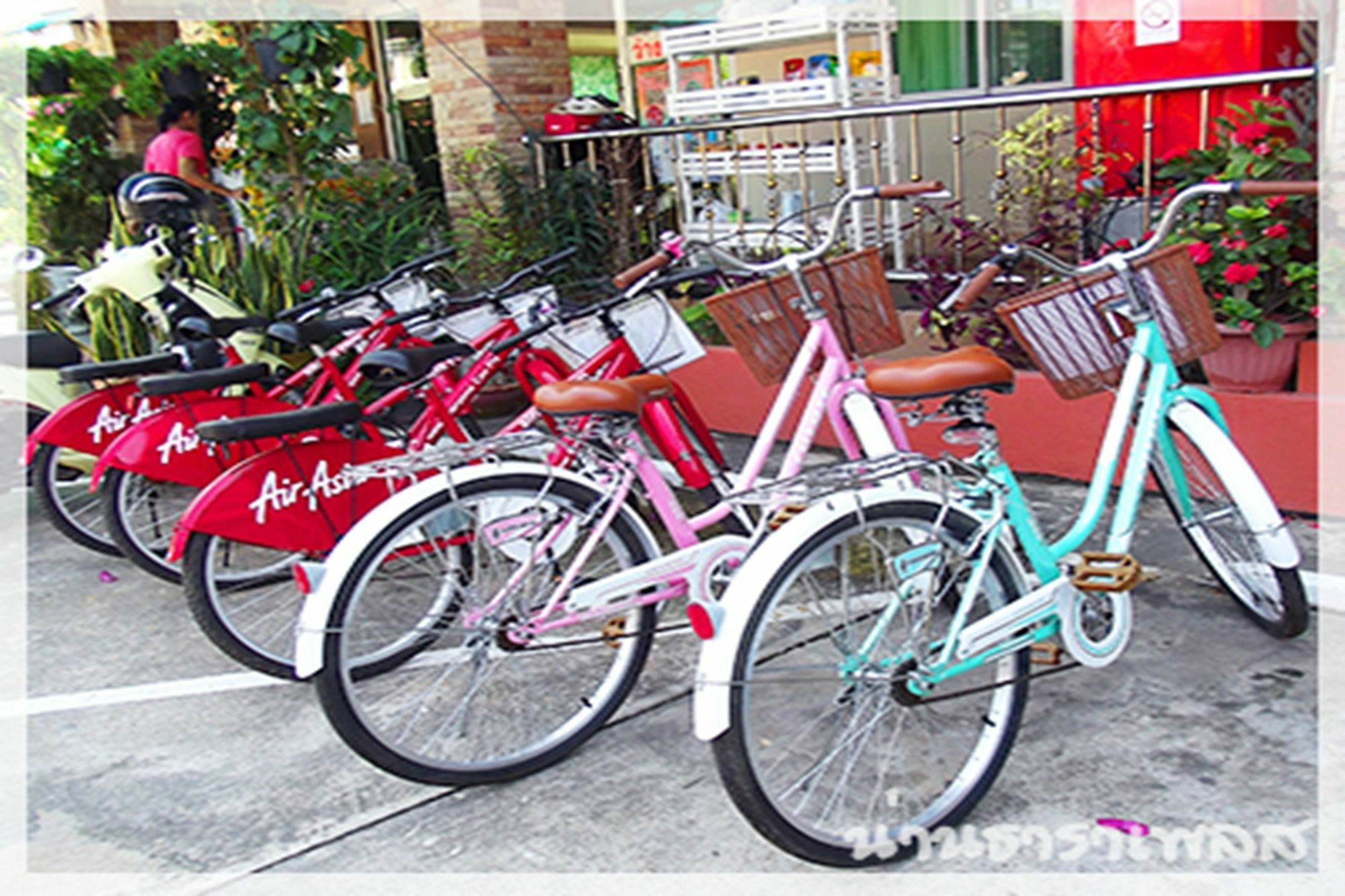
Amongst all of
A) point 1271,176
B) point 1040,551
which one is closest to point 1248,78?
point 1271,176

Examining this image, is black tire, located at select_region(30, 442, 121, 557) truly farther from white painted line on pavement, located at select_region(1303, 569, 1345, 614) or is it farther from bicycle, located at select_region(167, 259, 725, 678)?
white painted line on pavement, located at select_region(1303, 569, 1345, 614)

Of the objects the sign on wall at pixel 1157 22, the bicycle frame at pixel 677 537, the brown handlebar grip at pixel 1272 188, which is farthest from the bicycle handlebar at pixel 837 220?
the sign on wall at pixel 1157 22

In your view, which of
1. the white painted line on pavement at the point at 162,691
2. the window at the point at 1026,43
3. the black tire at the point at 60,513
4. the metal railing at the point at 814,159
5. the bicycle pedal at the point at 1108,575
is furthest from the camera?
the window at the point at 1026,43

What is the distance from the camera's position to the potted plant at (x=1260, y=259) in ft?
12.8

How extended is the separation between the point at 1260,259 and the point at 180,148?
236 inches

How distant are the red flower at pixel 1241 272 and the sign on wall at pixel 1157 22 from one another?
7.09ft

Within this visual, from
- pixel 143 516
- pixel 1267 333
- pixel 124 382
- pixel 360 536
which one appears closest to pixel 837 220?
pixel 360 536

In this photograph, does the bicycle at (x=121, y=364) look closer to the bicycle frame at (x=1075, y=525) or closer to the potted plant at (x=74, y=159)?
the bicycle frame at (x=1075, y=525)

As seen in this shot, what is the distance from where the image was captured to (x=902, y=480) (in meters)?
2.70

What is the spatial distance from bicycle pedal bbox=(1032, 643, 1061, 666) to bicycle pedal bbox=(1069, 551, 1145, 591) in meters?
0.20

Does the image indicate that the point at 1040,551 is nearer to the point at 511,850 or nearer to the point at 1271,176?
the point at 511,850

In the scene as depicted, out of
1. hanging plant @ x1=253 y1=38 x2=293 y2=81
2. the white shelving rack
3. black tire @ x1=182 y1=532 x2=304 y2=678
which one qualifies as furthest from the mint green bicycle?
hanging plant @ x1=253 y1=38 x2=293 y2=81

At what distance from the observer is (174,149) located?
278 inches

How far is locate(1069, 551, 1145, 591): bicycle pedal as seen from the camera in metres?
2.55
